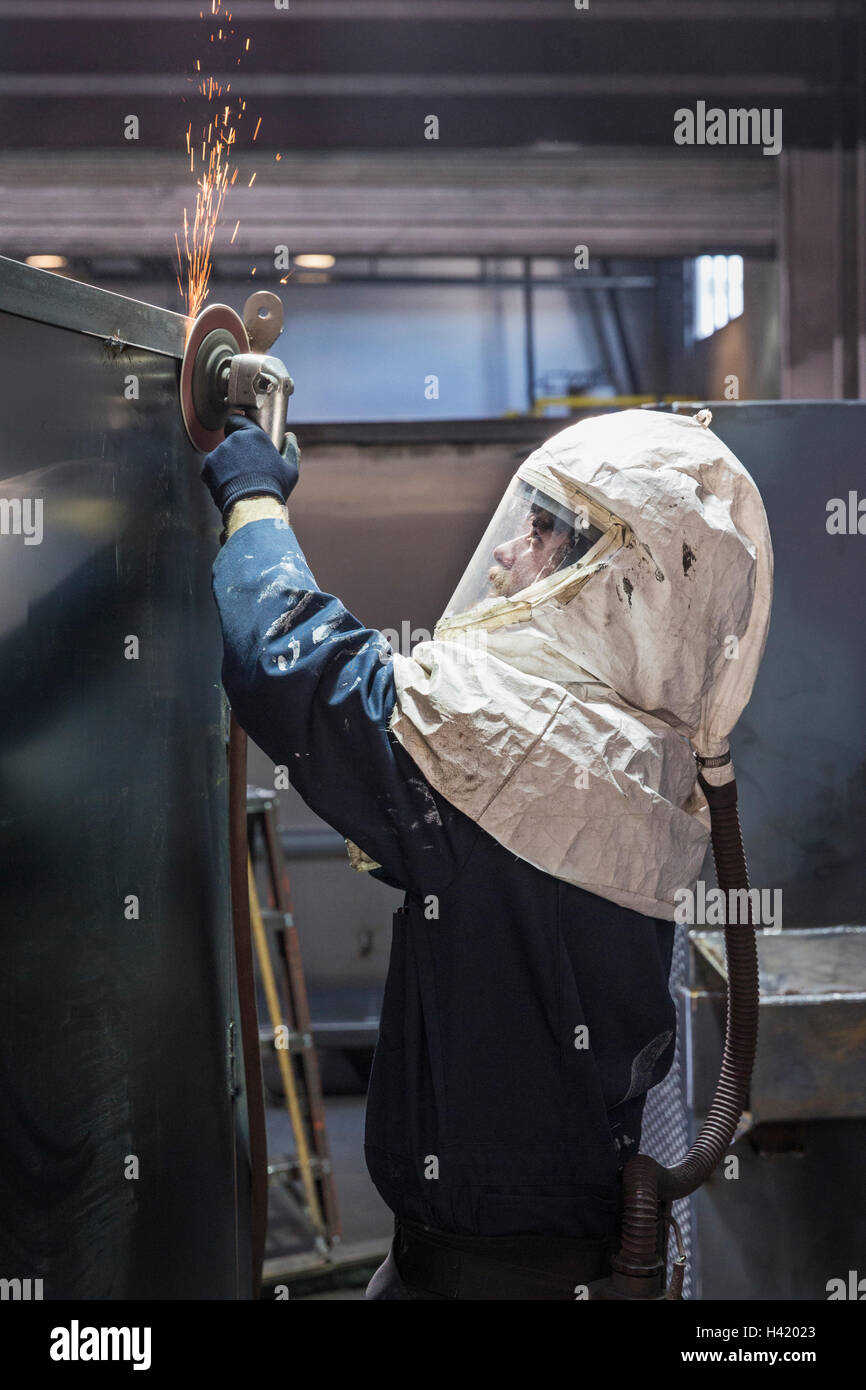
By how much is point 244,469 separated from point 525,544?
39 centimetres

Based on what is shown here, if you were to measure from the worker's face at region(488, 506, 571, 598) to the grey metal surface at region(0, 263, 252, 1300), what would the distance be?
402 millimetres

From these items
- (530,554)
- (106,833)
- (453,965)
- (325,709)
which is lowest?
(453,965)

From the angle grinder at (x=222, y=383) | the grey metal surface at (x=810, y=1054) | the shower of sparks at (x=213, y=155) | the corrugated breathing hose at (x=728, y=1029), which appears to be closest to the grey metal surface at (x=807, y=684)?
the grey metal surface at (x=810, y=1054)

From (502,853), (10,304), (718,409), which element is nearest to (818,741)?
(718,409)

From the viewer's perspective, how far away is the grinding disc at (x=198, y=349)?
133 centimetres

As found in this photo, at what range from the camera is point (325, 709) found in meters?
1.27

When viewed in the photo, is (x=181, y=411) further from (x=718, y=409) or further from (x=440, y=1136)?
(x=718, y=409)

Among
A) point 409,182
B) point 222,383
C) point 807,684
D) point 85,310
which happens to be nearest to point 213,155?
point 409,182

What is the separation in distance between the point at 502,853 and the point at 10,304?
793 mm

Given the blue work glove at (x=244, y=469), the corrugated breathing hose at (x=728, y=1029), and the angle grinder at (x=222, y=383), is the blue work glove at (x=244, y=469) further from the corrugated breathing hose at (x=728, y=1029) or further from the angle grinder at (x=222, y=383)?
the corrugated breathing hose at (x=728, y=1029)

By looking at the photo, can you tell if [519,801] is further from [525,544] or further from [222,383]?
[222,383]

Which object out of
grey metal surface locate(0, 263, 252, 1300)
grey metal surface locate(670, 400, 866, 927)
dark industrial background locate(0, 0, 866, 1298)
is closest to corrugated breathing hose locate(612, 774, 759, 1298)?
grey metal surface locate(0, 263, 252, 1300)

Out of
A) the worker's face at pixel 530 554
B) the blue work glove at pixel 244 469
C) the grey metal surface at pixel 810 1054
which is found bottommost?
the grey metal surface at pixel 810 1054

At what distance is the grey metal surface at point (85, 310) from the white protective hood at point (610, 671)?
0.48 meters
